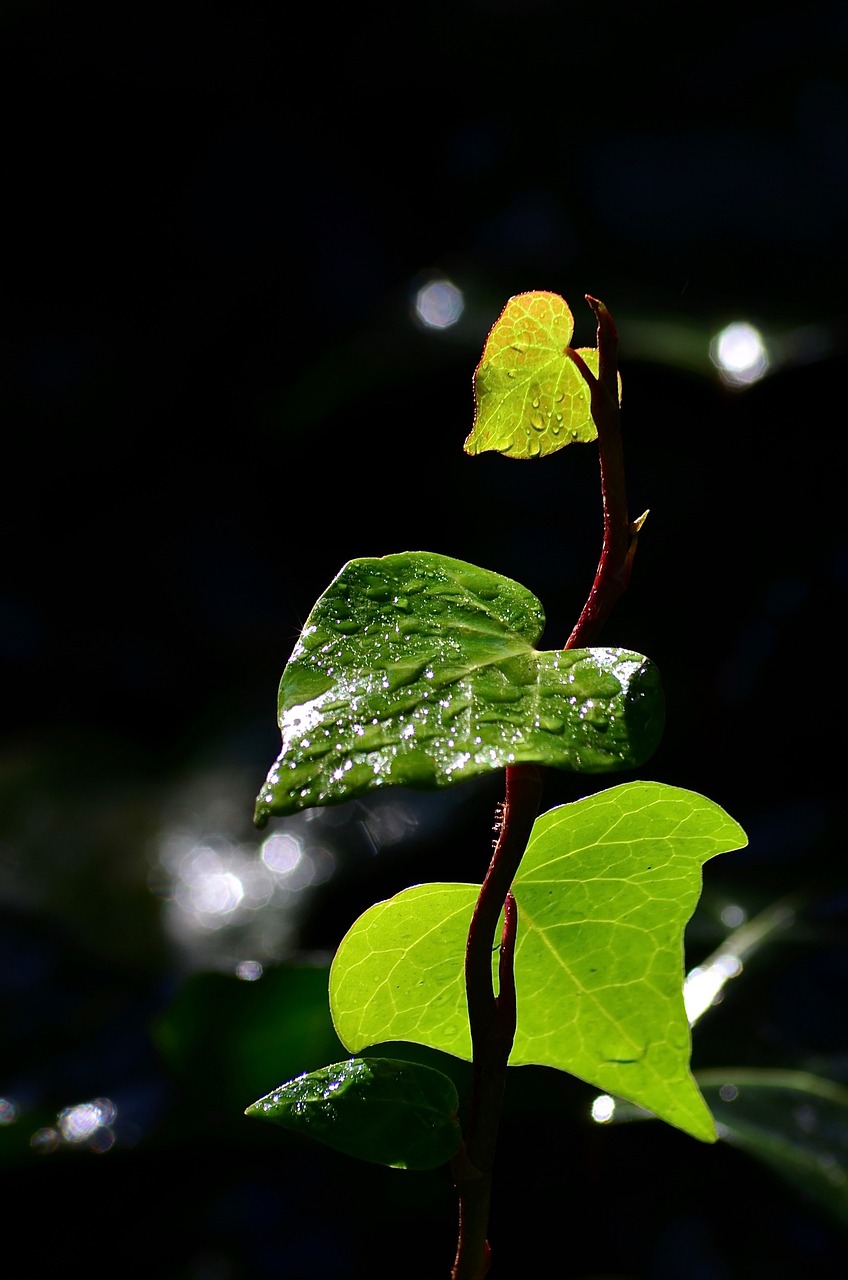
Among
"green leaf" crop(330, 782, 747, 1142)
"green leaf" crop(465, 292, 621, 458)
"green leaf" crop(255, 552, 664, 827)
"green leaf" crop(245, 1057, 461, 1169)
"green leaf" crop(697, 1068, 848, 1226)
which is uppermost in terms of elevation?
"green leaf" crop(465, 292, 621, 458)

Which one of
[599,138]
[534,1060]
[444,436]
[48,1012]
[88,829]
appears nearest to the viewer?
[534,1060]

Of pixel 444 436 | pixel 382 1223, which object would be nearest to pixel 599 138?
pixel 444 436

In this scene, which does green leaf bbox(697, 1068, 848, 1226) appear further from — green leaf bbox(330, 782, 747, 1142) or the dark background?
green leaf bbox(330, 782, 747, 1142)

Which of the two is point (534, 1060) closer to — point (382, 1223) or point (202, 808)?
point (382, 1223)

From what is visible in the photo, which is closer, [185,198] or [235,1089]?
[235,1089]

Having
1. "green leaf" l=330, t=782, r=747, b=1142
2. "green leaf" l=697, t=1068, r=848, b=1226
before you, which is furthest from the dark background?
"green leaf" l=330, t=782, r=747, b=1142

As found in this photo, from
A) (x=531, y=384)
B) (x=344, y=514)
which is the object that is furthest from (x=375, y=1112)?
(x=344, y=514)

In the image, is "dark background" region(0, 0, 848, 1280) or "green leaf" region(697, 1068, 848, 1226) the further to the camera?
"dark background" region(0, 0, 848, 1280)
